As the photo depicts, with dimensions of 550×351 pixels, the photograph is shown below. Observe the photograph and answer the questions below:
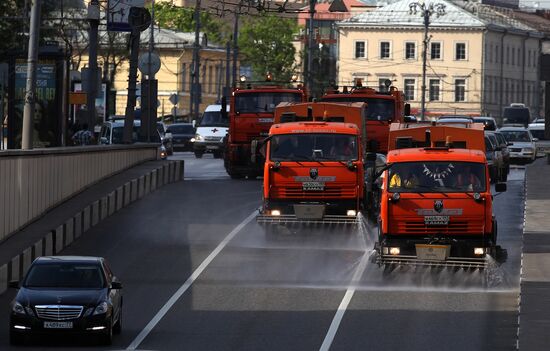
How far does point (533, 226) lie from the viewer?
34.4 m

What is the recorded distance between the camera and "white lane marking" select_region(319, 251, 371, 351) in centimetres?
2239

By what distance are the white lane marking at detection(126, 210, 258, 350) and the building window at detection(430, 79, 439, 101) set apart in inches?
4135

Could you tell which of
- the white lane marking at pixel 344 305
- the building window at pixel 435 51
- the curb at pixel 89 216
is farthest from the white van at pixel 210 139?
the building window at pixel 435 51

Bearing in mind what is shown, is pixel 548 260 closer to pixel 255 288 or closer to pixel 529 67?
pixel 255 288

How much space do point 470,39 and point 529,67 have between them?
1506 centimetres

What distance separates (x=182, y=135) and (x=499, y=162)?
34349 millimetres

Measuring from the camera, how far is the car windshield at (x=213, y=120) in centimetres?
6990

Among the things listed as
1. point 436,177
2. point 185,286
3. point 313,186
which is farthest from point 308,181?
point 185,286

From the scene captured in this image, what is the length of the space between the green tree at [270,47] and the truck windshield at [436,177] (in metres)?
103

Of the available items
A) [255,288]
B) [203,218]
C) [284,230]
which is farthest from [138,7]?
[255,288]

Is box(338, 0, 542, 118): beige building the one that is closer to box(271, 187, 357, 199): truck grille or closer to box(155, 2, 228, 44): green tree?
box(155, 2, 228, 44): green tree

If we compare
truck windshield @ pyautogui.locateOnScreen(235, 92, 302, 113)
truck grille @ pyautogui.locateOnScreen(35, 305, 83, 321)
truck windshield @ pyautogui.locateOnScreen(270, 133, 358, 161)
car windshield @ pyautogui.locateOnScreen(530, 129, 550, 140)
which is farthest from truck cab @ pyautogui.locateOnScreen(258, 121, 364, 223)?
car windshield @ pyautogui.locateOnScreen(530, 129, 550, 140)

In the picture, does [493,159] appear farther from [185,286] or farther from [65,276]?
[65,276]

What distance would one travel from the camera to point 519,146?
208 ft
